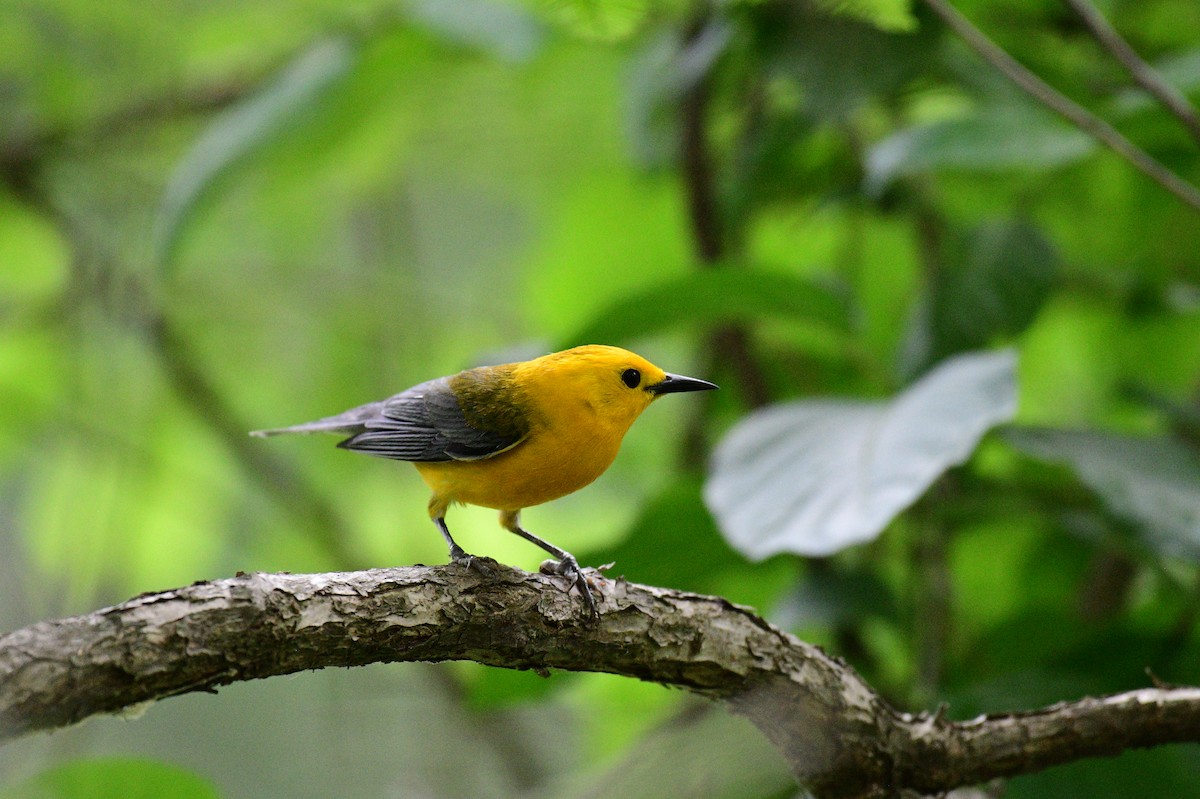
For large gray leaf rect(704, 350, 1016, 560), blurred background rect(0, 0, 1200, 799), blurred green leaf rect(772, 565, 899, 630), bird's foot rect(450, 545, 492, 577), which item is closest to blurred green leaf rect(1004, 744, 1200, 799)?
blurred background rect(0, 0, 1200, 799)

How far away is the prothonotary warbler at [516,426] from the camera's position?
242 cm

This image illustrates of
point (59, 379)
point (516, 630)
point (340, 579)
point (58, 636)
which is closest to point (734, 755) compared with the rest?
point (516, 630)

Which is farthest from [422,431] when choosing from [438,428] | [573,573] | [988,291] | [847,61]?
[988,291]

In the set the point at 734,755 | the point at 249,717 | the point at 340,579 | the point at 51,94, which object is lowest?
the point at 249,717

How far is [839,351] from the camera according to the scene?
408cm

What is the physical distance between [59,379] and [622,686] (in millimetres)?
2813

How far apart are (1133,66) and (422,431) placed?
1903 millimetres

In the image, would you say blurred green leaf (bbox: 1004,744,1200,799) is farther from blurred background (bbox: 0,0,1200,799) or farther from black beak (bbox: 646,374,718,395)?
black beak (bbox: 646,374,718,395)

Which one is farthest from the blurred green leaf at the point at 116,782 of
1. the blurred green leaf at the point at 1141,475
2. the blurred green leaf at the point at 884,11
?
the blurred green leaf at the point at 1141,475

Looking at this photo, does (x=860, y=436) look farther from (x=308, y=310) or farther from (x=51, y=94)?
(x=51, y=94)

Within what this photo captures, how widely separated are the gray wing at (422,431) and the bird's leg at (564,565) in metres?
0.28

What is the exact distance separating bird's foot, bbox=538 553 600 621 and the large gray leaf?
0.40 metres

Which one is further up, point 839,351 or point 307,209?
point 307,209

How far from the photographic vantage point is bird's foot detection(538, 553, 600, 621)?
1989mm
